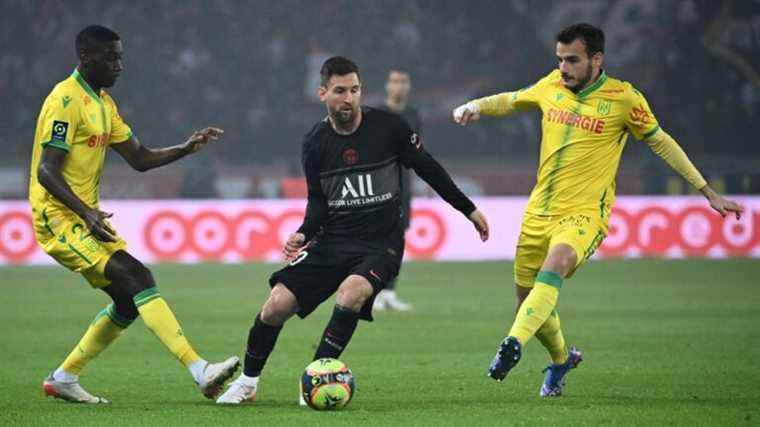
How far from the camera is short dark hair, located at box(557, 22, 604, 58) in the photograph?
354 inches

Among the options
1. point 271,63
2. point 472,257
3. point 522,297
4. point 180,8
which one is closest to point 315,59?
point 271,63

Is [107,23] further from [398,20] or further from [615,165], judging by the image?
[615,165]

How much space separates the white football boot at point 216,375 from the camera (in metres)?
8.36

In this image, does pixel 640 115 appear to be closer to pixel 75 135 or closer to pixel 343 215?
pixel 343 215

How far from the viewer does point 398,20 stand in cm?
2958

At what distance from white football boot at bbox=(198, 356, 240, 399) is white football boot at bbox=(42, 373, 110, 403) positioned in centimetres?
84

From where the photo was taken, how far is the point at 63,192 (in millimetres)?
8430

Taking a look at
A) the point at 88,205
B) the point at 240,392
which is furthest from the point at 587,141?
the point at 88,205

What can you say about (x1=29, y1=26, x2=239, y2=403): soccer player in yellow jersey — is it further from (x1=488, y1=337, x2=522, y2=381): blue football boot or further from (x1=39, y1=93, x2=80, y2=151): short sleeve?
(x1=488, y1=337, x2=522, y2=381): blue football boot

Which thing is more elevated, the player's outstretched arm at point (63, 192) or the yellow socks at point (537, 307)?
the player's outstretched arm at point (63, 192)

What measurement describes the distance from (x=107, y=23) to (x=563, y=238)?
70.4ft

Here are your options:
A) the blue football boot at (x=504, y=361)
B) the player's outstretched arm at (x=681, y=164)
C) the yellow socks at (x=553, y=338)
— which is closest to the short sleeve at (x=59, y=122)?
the blue football boot at (x=504, y=361)

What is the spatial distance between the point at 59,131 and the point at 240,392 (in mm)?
1898

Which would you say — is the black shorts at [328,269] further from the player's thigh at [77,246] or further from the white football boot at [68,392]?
the white football boot at [68,392]
